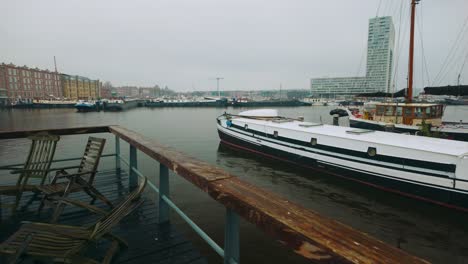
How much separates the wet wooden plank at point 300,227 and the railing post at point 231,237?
8.3 inches

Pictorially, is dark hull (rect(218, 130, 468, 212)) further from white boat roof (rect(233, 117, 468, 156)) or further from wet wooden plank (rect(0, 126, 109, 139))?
wet wooden plank (rect(0, 126, 109, 139))

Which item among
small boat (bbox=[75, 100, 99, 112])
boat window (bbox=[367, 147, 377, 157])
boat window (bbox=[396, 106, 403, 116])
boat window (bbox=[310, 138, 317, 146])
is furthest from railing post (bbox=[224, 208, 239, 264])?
small boat (bbox=[75, 100, 99, 112])

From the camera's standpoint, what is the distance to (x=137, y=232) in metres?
3.90

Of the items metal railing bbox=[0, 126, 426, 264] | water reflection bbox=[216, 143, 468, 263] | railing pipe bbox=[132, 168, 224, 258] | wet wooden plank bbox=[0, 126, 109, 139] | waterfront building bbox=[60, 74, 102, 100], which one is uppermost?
waterfront building bbox=[60, 74, 102, 100]

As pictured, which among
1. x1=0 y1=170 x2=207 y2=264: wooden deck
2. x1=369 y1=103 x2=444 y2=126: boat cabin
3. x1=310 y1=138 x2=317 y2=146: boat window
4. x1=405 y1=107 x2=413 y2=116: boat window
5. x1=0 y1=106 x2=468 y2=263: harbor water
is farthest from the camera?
x1=405 y1=107 x2=413 y2=116: boat window

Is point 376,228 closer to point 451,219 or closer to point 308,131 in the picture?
point 451,219

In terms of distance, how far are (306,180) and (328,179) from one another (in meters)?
1.07

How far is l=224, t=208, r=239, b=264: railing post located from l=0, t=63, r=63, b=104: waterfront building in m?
120

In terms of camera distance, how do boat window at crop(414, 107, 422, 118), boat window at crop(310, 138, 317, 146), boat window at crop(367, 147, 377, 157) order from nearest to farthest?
1. boat window at crop(367, 147, 377, 157)
2. boat window at crop(310, 138, 317, 146)
3. boat window at crop(414, 107, 422, 118)

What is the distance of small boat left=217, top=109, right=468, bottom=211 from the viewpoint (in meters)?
8.91

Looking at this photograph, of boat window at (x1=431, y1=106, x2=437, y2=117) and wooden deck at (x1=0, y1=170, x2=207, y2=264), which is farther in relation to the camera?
boat window at (x1=431, y1=106, x2=437, y2=117)

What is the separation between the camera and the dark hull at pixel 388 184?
8.99 metres

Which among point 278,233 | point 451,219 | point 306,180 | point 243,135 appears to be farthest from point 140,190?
point 243,135

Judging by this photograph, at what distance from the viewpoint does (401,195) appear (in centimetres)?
1040
